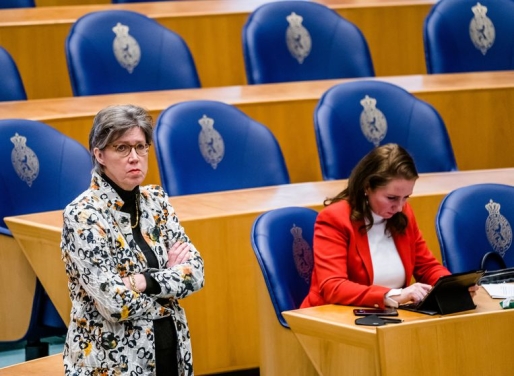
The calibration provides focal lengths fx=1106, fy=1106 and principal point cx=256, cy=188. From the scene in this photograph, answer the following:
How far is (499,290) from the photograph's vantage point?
192 centimetres

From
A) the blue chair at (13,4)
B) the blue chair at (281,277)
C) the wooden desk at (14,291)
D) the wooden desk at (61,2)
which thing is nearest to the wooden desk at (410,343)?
the blue chair at (281,277)

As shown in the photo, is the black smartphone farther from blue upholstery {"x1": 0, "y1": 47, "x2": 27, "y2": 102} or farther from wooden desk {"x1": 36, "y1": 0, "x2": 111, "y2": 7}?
wooden desk {"x1": 36, "y1": 0, "x2": 111, "y2": 7}

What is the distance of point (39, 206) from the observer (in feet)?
7.80

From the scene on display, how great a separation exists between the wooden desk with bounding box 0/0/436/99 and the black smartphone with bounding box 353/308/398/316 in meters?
1.54

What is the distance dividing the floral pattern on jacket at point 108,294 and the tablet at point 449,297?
399 millimetres

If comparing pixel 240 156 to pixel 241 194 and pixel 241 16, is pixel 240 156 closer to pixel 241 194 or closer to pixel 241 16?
pixel 241 194

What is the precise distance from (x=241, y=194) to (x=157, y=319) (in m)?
0.79

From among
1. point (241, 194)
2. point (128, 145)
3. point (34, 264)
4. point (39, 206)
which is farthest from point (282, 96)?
point (128, 145)

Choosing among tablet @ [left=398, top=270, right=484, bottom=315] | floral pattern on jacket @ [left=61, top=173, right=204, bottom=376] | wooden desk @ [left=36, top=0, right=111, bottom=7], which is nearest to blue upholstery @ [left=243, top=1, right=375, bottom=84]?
wooden desk @ [left=36, top=0, right=111, bottom=7]

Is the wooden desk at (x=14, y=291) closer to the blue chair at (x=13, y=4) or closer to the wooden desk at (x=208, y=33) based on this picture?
the wooden desk at (x=208, y=33)

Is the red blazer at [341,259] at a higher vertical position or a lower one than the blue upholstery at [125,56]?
lower

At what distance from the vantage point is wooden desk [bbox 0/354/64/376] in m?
1.88

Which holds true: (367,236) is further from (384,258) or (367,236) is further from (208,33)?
(208,33)

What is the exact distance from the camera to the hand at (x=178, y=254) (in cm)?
165
